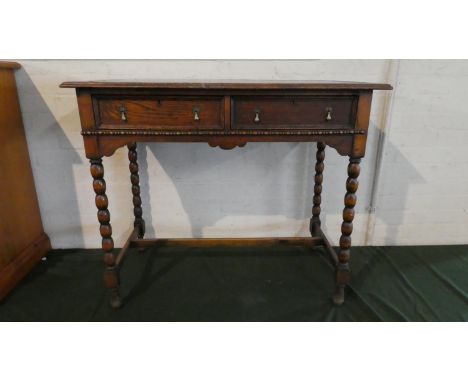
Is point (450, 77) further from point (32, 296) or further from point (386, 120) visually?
point (32, 296)

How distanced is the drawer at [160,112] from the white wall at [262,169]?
2.41ft

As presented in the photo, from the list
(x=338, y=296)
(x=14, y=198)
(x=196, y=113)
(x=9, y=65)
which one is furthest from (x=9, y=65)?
(x=338, y=296)

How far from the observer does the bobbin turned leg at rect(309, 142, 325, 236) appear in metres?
2.46

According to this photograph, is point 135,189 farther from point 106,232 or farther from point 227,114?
point 227,114

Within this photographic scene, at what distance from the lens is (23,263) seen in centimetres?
241

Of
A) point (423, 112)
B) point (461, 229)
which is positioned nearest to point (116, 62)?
point (423, 112)

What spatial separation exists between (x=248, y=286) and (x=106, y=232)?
→ 0.99 m

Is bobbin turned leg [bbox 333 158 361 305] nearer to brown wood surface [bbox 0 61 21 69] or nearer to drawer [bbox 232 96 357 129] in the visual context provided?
drawer [bbox 232 96 357 129]

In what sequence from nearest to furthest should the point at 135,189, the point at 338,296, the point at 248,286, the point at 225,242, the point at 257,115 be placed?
the point at 257,115 < the point at 338,296 < the point at 248,286 < the point at 225,242 < the point at 135,189

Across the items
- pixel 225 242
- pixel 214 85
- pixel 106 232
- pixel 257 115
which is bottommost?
pixel 225 242

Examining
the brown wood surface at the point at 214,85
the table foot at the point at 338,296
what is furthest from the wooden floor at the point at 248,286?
the brown wood surface at the point at 214,85

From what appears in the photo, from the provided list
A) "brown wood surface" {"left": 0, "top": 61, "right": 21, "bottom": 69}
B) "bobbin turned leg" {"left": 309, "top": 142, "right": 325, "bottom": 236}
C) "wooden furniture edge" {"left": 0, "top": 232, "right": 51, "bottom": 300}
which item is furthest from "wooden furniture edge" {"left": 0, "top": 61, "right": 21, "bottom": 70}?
"bobbin turned leg" {"left": 309, "top": 142, "right": 325, "bottom": 236}

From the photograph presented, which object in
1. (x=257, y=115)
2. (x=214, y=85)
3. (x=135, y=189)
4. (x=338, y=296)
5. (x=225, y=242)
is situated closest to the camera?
(x=214, y=85)

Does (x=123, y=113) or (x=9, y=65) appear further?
(x=9, y=65)
